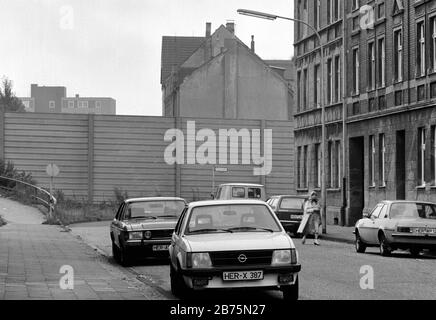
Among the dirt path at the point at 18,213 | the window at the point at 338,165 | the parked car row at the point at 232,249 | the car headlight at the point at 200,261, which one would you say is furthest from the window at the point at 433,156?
the car headlight at the point at 200,261

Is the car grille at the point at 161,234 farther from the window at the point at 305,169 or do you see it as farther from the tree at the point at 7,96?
the tree at the point at 7,96

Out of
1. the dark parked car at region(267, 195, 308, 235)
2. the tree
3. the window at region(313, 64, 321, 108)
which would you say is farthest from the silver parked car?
the tree

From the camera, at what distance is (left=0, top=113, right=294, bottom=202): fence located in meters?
61.8

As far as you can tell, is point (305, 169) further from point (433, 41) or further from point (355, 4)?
point (433, 41)

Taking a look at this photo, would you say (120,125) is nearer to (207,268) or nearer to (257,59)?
(257,59)

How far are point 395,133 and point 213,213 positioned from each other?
26488mm

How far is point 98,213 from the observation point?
174ft

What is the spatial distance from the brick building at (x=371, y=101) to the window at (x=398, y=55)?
0.04 meters

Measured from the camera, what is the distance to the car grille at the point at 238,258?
524 inches

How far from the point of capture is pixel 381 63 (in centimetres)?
4234

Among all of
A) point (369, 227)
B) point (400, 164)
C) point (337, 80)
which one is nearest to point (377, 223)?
point (369, 227)

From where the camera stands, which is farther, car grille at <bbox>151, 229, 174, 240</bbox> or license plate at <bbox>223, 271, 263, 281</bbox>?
car grille at <bbox>151, 229, 174, 240</bbox>

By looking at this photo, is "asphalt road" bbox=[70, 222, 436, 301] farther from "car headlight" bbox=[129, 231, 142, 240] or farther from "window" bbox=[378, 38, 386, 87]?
"window" bbox=[378, 38, 386, 87]

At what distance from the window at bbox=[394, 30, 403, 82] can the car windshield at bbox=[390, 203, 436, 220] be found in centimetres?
1484
